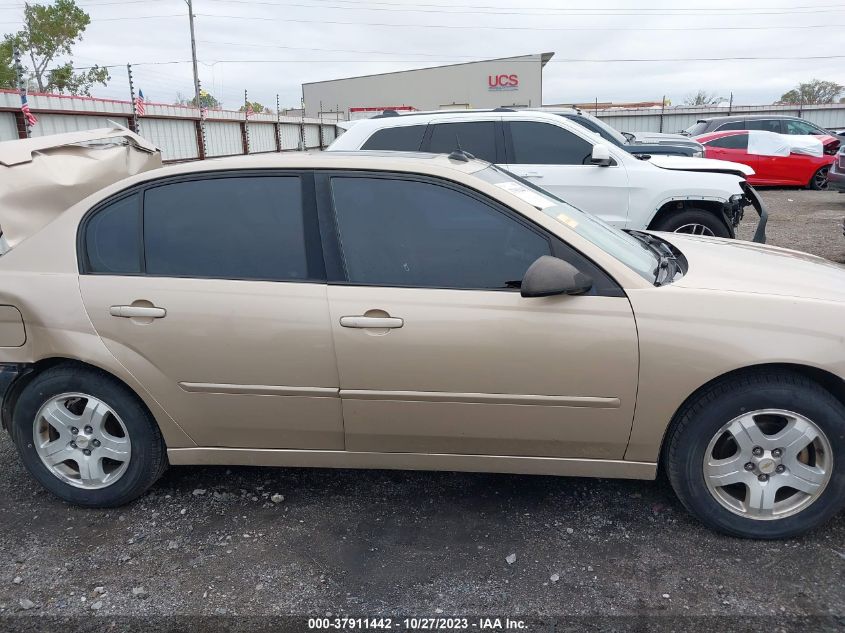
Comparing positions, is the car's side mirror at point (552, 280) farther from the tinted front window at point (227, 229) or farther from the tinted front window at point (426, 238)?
the tinted front window at point (227, 229)

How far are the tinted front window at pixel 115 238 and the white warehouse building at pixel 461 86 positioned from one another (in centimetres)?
5083

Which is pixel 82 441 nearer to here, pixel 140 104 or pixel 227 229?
pixel 227 229

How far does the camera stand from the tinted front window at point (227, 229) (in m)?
3.12

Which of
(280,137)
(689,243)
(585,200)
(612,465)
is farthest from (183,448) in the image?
(280,137)

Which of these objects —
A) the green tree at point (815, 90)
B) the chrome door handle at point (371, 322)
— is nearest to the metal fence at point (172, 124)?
the chrome door handle at point (371, 322)

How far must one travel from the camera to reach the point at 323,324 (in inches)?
116

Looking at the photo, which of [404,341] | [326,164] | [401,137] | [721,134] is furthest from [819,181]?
[404,341]

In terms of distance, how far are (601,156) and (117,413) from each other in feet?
18.2

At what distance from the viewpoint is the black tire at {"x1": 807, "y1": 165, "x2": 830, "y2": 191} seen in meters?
17.2

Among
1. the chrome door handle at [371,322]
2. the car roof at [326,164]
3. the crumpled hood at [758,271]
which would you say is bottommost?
the chrome door handle at [371,322]

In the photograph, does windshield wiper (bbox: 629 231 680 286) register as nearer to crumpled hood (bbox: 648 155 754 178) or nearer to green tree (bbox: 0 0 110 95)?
crumpled hood (bbox: 648 155 754 178)

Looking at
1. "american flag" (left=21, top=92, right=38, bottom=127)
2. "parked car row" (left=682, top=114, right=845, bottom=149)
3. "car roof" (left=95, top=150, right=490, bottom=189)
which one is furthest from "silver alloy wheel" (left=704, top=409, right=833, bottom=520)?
"parked car row" (left=682, top=114, right=845, bottom=149)

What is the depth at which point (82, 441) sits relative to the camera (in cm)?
329

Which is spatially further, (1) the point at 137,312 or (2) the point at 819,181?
(2) the point at 819,181
